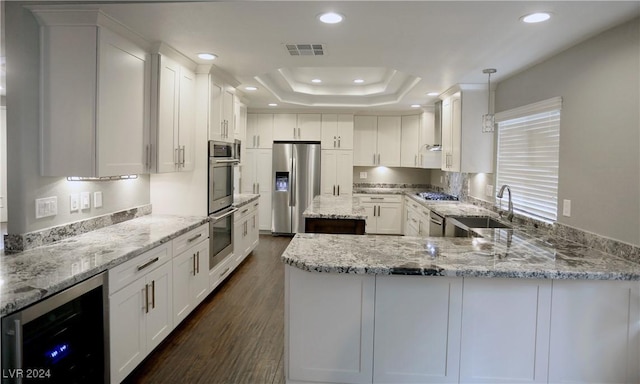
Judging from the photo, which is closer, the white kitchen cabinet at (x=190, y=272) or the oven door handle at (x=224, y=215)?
the white kitchen cabinet at (x=190, y=272)

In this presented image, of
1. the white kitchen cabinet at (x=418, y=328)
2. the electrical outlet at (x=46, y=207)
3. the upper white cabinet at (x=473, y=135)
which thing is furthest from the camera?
the upper white cabinet at (x=473, y=135)

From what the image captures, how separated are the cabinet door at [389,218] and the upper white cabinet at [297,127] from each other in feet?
5.76

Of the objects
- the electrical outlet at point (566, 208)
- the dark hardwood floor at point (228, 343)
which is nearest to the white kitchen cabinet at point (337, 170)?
the dark hardwood floor at point (228, 343)

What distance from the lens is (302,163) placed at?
718 cm

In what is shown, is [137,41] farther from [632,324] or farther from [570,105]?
[632,324]

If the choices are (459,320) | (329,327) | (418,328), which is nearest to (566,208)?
(459,320)

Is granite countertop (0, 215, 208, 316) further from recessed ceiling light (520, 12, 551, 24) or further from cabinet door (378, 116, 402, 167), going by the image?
cabinet door (378, 116, 402, 167)

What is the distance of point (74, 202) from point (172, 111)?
108cm

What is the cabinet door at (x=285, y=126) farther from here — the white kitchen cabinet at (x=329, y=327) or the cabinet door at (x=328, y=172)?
the white kitchen cabinet at (x=329, y=327)

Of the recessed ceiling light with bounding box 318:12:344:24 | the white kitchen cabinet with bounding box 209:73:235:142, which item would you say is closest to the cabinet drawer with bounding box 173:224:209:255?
the white kitchen cabinet with bounding box 209:73:235:142

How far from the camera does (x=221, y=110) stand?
4.32 m

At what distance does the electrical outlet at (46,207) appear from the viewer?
249 cm

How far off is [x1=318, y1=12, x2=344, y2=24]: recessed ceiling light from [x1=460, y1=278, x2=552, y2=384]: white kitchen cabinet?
69.6 inches

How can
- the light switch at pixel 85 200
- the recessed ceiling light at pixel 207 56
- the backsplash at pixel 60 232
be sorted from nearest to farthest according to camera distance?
the backsplash at pixel 60 232
the light switch at pixel 85 200
the recessed ceiling light at pixel 207 56
